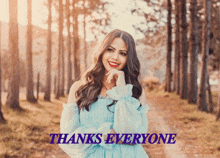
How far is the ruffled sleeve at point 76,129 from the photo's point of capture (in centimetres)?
220

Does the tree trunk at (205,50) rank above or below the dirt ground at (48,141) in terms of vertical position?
above

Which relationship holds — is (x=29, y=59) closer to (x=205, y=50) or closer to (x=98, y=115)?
(x=205, y=50)

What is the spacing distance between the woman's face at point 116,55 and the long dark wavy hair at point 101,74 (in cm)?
4

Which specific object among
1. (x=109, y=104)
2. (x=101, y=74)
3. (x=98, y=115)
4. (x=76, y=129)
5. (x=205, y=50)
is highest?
(x=205, y=50)

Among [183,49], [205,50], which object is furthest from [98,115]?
Result: [183,49]

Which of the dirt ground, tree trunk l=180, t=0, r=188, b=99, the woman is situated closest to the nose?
the woman

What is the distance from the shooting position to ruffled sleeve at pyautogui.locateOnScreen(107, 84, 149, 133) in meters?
2.14

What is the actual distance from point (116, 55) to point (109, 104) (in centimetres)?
51

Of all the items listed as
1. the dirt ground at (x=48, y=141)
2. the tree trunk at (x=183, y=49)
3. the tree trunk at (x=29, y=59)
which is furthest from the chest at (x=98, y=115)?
the tree trunk at (x=183, y=49)

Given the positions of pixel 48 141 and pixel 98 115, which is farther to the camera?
pixel 48 141

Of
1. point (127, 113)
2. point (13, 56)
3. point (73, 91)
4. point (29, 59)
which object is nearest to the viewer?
point (127, 113)

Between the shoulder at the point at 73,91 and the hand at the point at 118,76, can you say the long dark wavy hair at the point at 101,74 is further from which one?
the hand at the point at 118,76

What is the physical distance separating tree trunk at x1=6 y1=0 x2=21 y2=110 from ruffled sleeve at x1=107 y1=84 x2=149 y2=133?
310 inches

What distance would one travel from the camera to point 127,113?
7.09 ft
